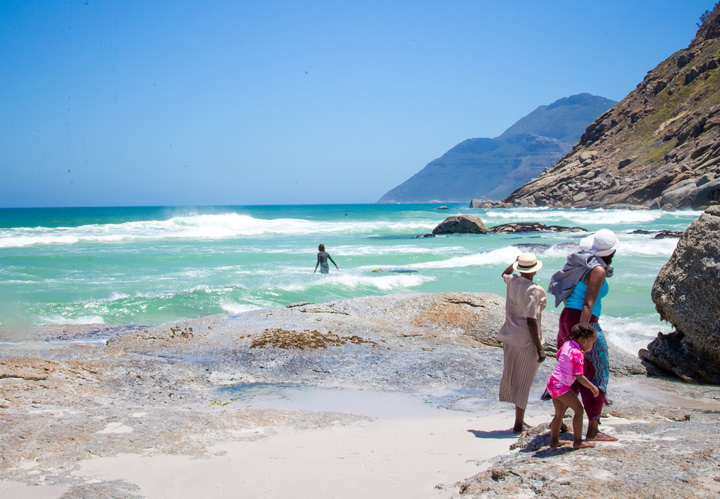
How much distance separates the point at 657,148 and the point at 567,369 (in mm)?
79301

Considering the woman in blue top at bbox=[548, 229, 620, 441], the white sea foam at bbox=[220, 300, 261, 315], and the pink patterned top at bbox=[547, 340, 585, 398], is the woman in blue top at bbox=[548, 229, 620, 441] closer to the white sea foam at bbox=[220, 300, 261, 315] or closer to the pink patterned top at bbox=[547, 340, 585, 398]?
the pink patterned top at bbox=[547, 340, 585, 398]

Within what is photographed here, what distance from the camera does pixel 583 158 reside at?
85.1m

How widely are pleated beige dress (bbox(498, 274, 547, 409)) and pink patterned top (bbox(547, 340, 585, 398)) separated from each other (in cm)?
79

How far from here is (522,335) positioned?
5055mm

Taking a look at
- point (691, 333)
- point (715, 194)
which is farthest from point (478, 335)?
point (715, 194)

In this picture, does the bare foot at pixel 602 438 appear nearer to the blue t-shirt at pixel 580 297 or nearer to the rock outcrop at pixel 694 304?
the blue t-shirt at pixel 580 297

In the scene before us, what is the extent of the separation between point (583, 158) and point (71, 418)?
8868cm

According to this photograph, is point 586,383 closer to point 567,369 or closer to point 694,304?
point 567,369

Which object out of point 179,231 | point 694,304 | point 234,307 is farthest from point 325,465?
point 179,231

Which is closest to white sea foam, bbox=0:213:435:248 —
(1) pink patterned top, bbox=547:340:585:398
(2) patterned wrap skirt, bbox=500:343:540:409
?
(2) patterned wrap skirt, bbox=500:343:540:409

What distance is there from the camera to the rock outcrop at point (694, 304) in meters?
7.15

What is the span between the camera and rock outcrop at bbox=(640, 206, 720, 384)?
7152 millimetres

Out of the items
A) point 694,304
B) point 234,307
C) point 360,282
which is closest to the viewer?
point 694,304

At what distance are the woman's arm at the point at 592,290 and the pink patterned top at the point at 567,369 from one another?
0.42m
